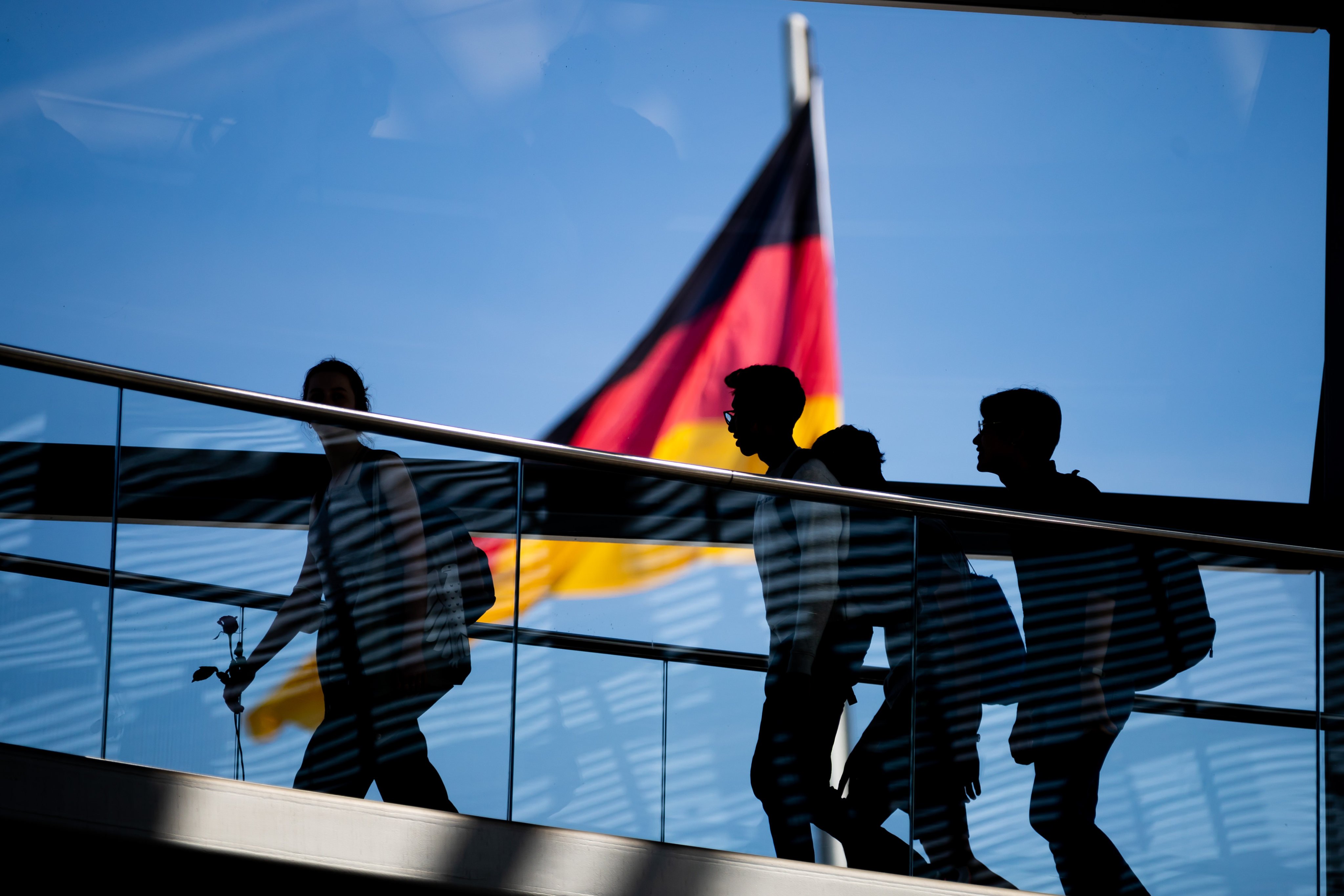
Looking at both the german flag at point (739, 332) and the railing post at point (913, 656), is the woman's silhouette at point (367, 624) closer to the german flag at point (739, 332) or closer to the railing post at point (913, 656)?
the railing post at point (913, 656)

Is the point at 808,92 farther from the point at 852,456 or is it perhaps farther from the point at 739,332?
the point at 852,456

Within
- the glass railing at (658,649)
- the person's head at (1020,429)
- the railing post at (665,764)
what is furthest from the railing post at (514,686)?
the person's head at (1020,429)

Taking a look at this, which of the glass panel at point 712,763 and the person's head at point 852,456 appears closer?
the glass panel at point 712,763

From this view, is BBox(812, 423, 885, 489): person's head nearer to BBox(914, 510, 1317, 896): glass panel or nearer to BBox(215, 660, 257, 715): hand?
BBox(914, 510, 1317, 896): glass panel

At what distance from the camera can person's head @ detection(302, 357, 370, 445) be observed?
2.89 metres

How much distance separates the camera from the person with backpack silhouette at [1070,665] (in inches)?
113

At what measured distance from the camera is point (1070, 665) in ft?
9.45

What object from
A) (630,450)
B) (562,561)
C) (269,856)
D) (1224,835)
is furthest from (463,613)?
(630,450)

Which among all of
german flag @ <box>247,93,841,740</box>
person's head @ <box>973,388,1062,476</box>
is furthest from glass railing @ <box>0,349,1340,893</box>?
german flag @ <box>247,93,841,740</box>

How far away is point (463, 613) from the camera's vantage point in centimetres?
261

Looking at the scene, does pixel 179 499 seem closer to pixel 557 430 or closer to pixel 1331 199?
pixel 557 430

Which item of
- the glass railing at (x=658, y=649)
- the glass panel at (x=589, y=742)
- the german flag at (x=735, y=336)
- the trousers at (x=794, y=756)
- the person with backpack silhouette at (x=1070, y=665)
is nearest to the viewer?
the glass railing at (x=658, y=649)

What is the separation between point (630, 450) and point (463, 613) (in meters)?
3.74

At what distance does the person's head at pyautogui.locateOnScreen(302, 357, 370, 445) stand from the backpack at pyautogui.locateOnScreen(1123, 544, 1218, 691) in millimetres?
2103
